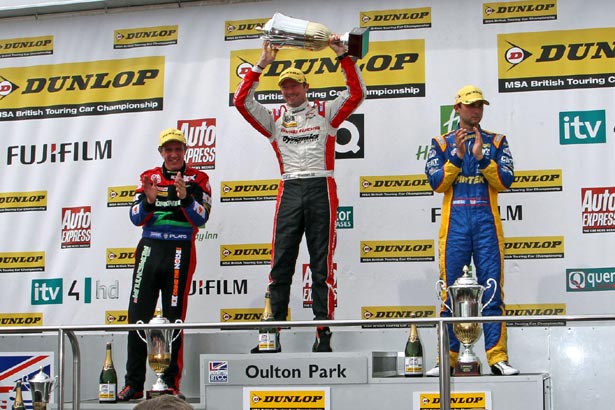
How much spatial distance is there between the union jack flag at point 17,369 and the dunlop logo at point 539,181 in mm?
3136

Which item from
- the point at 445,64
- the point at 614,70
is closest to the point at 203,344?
the point at 445,64

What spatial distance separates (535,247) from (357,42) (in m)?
1.74

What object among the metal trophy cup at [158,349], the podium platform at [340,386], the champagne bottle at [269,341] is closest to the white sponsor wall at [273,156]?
the champagne bottle at [269,341]

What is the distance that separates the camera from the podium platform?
4.70 m

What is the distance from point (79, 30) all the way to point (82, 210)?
1290 mm

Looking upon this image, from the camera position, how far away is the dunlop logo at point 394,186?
20.6 feet

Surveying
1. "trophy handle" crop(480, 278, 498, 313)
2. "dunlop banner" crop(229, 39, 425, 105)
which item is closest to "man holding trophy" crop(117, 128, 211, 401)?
"dunlop banner" crop(229, 39, 425, 105)

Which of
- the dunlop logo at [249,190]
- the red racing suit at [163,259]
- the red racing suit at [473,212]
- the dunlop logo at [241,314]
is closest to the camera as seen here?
the red racing suit at [473,212]

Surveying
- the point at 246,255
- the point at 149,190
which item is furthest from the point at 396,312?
the point at 149,190

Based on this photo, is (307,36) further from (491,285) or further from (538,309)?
(538,309)

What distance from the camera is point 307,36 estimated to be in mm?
5426

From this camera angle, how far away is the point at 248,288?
643 centimetres

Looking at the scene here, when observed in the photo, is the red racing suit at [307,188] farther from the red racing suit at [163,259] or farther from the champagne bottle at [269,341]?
the red racing suit at [163,259]

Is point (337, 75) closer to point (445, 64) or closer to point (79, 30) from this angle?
point (445, 64)
